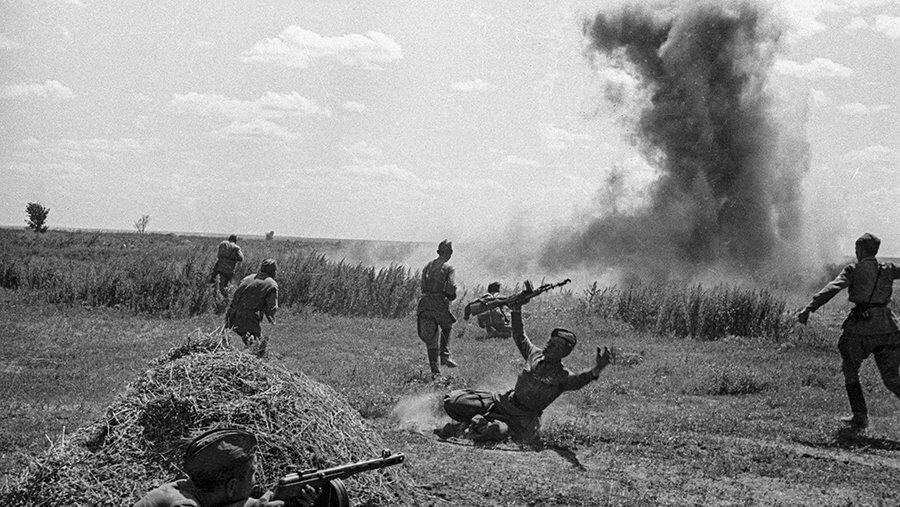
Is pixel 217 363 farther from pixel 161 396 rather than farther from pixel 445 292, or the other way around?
pixel 445 292

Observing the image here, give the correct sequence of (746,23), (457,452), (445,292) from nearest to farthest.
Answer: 1. (457,452)
2. (445,292)
3. (746,23)

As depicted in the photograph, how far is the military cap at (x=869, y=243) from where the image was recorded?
9.28 m

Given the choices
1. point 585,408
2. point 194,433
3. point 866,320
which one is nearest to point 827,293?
point 866,320

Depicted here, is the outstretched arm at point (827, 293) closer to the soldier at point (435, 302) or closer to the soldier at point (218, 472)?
the soldier at point (435, 302)

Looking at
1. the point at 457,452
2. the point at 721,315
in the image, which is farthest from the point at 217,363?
the point at 721,315

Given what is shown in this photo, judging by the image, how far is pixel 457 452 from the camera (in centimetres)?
807

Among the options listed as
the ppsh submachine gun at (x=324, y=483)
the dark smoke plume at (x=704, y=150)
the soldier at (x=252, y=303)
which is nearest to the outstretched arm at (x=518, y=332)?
the soldier at (x=252, y=303)

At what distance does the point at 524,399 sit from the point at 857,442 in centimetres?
397

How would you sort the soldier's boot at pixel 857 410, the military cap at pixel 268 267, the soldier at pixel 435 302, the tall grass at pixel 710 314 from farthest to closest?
the tall grass at pixel 710 314 → the soldier at pixel 435 302 → the military cap at pixel 268 267 → the soldier's boot at pixel 857 410

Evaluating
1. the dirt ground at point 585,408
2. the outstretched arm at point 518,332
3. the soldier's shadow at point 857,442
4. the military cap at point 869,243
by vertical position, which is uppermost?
the military cap at point 869,243

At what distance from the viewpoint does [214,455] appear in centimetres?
404

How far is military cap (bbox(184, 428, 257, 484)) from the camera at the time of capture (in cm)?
401

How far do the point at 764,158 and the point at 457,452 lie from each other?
25324mm

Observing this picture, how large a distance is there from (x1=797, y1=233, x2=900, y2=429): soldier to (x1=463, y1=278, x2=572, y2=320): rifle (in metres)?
3.26
